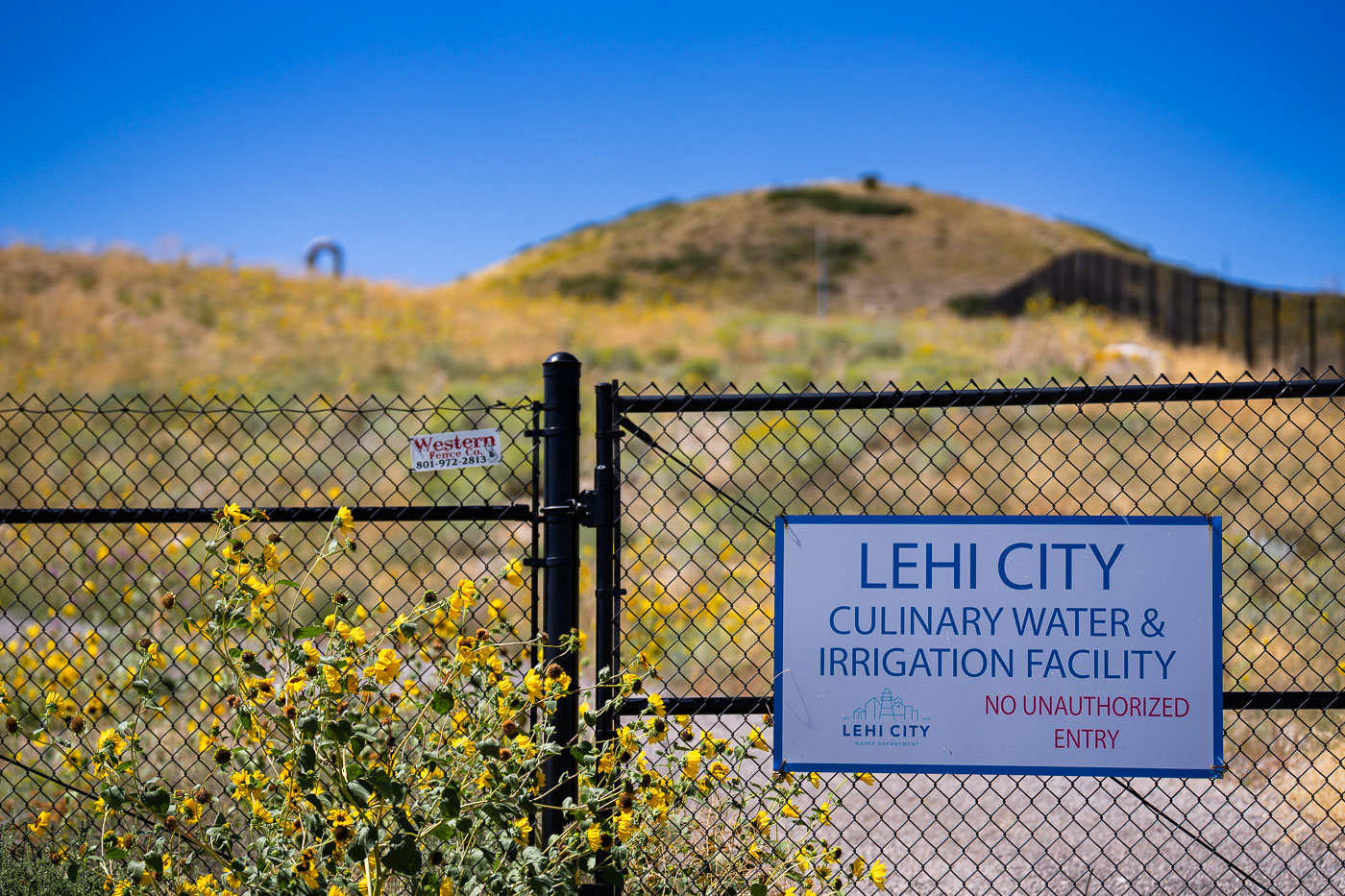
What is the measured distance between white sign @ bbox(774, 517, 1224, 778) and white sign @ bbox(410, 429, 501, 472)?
88cm

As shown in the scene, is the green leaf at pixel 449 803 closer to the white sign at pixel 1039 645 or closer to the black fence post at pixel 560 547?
the black fence post at pixel 560 547

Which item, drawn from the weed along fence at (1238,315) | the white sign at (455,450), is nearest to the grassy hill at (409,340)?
the weed along fence at (1238,315)

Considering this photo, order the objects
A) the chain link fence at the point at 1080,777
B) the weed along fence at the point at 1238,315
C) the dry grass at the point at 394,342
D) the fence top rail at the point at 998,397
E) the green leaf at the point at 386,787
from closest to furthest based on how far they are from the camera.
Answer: the green leaf at the point at 386,787 < the fence top rail at the point at 998,397 < the chain link fence at the point at 1080,777 < the dry grass at the point at 394,342 < the weed along fence at the point at 1238,315

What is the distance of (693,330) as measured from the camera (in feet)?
66.6

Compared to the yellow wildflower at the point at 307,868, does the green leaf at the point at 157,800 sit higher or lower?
higher

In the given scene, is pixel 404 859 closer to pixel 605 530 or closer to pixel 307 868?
pixel 307 868

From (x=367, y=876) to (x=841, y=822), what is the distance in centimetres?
247

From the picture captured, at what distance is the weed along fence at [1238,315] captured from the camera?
1584cm

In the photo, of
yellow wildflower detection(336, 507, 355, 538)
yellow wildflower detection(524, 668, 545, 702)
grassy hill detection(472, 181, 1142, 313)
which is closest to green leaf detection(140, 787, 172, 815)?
yellow wildflower detection(336, 507, 355, 538)

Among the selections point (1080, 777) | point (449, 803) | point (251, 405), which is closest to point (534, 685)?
point (449, 803)

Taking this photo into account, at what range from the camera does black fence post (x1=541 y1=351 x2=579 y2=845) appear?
8.74 ft

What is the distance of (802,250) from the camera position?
56.8 meters

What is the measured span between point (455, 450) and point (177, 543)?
22.7 feet

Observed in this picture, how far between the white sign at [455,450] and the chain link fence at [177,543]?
4.5 inches
